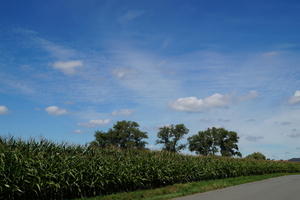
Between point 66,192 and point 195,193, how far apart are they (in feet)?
20.4

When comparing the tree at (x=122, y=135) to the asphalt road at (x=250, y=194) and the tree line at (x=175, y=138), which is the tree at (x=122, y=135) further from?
the asphalt road at (x=250, y=194)

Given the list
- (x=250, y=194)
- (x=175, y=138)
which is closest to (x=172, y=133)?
(x=175, y=138)

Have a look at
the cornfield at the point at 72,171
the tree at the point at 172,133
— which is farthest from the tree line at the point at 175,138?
the cornfield at the point at 72,171

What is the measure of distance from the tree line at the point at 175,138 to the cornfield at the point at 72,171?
4586cm

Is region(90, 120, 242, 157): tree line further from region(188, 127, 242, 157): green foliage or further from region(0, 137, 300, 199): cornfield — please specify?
region(0, 137, 300, 199): cornfield

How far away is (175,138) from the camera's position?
74375 mm

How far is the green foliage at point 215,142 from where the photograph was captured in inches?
3086

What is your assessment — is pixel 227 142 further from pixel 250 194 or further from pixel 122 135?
pixel 250 194

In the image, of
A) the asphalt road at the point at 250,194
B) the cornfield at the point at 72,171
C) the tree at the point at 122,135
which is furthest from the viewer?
the tree at the point at 122,135

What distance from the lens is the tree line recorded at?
68.5 metres

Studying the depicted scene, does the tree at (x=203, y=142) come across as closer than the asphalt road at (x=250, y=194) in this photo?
No

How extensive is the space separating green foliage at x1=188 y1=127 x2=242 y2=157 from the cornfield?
205 ft

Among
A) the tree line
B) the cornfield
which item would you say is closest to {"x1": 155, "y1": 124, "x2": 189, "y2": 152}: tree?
the tree line

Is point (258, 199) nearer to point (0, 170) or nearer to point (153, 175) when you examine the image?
point (153, 175)
